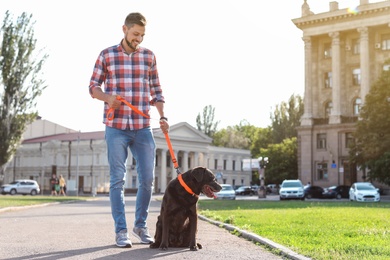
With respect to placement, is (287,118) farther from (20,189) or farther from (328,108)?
(20,189)

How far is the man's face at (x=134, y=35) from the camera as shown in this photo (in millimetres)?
7949

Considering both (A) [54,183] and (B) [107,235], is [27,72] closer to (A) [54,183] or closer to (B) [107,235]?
(A) [54,183]

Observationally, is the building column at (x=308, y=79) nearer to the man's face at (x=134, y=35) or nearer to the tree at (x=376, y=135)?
the tree at (x=376, y=135)

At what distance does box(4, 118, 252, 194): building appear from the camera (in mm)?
91562

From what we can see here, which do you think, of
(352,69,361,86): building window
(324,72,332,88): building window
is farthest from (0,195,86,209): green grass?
(352,69,361,86): building window

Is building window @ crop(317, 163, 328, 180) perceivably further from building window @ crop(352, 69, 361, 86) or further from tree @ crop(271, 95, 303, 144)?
tree @ crop(271, 95, 303, 144)

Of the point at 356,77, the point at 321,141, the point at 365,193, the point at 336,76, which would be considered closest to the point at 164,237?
the point at 365,193

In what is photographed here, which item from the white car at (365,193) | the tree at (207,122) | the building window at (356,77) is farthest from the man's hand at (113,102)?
the tree at (207,122)

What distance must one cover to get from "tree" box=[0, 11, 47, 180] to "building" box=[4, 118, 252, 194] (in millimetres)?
35528

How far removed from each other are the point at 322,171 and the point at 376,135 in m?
23.7

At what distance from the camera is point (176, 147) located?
102000 mm

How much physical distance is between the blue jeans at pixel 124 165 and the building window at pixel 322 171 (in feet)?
193

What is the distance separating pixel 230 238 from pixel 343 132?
5630 cm

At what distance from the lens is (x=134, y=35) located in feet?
26.3
